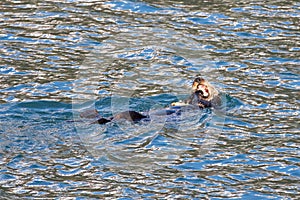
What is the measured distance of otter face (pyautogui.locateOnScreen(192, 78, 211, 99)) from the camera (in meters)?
9.27

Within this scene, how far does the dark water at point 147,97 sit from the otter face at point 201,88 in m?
0.31

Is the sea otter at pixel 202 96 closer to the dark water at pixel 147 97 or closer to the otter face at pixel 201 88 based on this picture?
the otter face at pixel 201 88

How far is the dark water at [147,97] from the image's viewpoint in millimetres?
→ 7145

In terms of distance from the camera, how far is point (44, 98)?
31.1ft

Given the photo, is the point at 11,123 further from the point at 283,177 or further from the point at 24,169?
the point at 283,177

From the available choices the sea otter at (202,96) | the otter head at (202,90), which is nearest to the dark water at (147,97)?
the sea otter at (202,96)

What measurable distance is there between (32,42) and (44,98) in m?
2.25

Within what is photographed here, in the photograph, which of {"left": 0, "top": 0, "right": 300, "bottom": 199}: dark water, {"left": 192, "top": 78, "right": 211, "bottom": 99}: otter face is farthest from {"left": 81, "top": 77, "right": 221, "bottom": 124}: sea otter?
{"left": 0, "top": 0, "right": 300, "bottom": 199}: dark water

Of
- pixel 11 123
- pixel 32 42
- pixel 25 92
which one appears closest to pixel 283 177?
pixel 11 123

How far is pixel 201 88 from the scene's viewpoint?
9.29 meters

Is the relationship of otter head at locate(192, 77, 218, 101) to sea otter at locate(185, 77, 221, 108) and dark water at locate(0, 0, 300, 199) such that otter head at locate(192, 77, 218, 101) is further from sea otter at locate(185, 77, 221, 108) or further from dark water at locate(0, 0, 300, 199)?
dark water at locate(0, 0, 300, 199)

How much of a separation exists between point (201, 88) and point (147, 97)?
2.99ft

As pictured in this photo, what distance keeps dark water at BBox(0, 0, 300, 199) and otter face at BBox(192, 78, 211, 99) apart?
31 centimetres

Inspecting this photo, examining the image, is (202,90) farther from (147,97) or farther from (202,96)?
(147,97)
